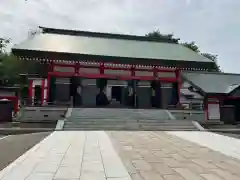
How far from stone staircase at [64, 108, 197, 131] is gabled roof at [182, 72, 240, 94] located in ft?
13.8

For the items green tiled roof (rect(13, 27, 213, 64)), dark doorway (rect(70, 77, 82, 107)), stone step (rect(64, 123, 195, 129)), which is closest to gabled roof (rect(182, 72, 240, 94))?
green tiled roof (rect(13, 27, 213, 64))

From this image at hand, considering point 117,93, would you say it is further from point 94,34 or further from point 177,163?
point 177,163

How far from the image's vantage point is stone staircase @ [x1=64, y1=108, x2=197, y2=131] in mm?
12531

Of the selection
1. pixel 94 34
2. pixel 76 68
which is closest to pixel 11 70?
pixel 94 34

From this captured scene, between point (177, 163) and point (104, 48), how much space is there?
571 inches

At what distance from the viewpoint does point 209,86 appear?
17953 millimetres

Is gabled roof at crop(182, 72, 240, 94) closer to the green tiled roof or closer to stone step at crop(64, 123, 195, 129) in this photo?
the green tiled roof

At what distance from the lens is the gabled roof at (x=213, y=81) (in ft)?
57.1

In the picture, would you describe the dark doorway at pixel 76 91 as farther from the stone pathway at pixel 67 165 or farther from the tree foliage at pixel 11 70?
the tree foliage at pixel 11 70

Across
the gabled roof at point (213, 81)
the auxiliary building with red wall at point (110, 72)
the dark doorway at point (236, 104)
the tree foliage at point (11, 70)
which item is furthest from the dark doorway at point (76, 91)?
the tree foliage at point (11, 70)

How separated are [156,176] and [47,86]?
13.6 m

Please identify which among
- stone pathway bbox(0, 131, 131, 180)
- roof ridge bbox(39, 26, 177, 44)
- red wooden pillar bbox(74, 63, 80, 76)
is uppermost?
roof ridge bbox(39, 26, 177, 44)

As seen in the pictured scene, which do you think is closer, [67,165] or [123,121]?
[67,165]

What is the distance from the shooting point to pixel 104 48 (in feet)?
61.9
